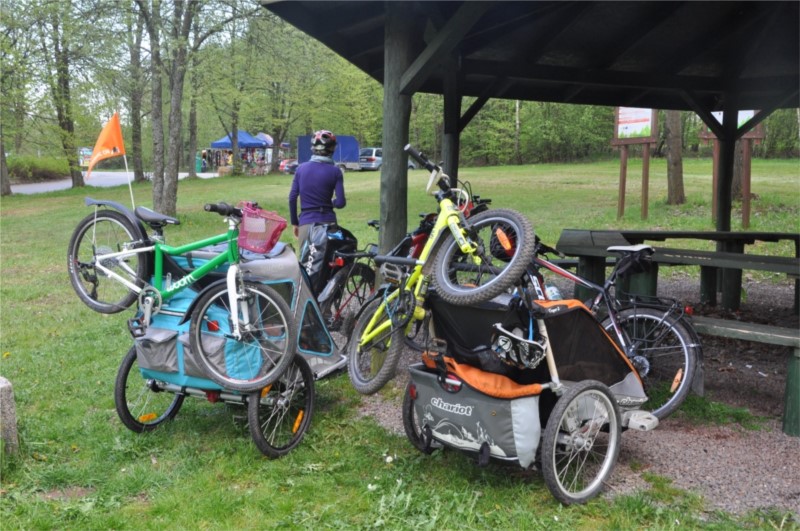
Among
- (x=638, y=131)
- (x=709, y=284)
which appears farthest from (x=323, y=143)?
(x=638, y=131)

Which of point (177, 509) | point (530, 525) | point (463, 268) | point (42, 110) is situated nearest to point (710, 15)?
point (463, 268)

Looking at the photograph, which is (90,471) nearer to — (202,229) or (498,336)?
(498,336)

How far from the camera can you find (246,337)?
13.7 feet

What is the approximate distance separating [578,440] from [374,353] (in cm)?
156

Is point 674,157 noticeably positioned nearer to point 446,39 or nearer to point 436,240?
point 446,39

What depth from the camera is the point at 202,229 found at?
54.1 ft

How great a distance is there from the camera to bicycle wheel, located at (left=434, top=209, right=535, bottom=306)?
3666 millimetres

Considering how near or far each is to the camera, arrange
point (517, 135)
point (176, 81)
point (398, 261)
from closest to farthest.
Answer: point (398, 261), point (176, 81), point (517, 135)

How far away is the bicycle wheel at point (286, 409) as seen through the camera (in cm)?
437

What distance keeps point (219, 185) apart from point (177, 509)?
3207cm

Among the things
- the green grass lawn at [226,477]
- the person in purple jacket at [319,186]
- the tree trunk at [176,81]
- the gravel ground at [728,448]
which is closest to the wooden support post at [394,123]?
the person in purple jacket at [319,186]

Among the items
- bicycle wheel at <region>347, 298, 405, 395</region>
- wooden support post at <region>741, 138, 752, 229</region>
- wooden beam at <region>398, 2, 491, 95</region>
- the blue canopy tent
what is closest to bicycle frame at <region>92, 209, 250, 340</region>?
bicycle wheel at <region>347, 298, 405, 395</region>

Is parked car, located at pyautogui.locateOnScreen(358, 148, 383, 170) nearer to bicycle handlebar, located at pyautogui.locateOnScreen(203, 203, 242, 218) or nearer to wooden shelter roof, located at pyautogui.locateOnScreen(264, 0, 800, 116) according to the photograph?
wooden shelter roof, located at pyautogui.locateOnScreen(264, 0, 800, 116)

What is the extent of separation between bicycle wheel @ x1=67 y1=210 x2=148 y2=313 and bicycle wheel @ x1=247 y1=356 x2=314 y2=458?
106 centimetres
